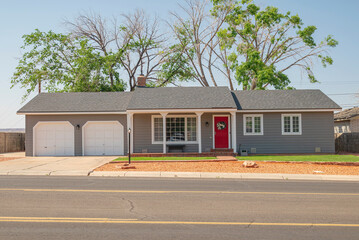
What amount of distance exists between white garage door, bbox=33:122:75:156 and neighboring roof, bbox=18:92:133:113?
43.5 inches

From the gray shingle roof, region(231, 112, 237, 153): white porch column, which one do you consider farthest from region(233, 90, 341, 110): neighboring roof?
region(231, 112, 237, 153): white porch column

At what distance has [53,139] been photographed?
2361cm

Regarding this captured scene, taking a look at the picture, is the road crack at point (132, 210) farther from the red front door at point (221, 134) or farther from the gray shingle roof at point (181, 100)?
the red front door at point (221, 134)

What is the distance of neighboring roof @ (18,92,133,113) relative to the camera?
2340cm

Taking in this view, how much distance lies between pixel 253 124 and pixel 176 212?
17.2 metres

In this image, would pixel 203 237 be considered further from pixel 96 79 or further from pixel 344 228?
pixel 96 79

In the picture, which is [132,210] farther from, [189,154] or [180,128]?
[180,128]

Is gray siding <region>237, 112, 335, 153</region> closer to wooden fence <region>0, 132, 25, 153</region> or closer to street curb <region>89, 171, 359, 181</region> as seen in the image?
street curb <region>89, 171, 359, 181</region>

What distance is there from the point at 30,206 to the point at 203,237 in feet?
13.9

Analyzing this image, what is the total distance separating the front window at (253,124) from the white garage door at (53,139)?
11.7m

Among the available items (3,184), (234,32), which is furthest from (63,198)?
(234,32)

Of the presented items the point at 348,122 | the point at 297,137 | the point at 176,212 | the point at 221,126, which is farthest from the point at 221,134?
the point at 176,212

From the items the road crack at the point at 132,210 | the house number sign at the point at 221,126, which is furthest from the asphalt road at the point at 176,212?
the house number sign at the point at 221,126

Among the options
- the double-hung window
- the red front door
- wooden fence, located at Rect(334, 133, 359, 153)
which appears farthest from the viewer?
wooden fence, located at Rect(334, 133, 359, 153)
